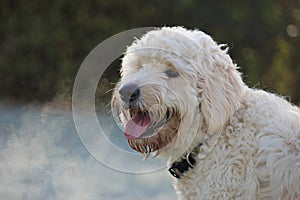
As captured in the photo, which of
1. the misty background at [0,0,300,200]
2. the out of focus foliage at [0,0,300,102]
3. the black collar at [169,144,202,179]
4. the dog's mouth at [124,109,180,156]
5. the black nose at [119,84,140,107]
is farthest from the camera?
the out of focus foliage at [0,0,300,102]

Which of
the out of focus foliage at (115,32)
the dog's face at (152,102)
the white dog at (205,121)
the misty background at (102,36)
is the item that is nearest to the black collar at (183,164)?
the white dog at (205,121)

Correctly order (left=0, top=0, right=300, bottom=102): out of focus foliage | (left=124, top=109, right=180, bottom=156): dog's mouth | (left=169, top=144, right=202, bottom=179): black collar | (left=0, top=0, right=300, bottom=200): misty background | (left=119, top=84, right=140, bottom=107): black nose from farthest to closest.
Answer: (left=0, top=0, right=300, bottom=102): out of focus foliage, (left=0, top=0, right=300, bottom=200): misty background, (left=169, top=144, right=202, bottom=179): black collar, (left=124, top=109, right=180, bottom=156): dog's mouth, (left=119, top=84, right=140, bottom=107): black nose

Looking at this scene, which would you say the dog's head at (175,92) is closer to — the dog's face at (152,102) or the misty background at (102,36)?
the dog's face at (152,102)

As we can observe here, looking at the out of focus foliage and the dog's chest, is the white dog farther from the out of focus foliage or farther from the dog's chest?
the out of focus foliage

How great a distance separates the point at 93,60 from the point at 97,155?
115cm

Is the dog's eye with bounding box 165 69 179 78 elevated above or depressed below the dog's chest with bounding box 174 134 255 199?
above

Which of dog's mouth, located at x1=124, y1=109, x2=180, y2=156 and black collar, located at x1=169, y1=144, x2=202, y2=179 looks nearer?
dog's mouth, located at x1=124, y1=109, x2=180, y2=156

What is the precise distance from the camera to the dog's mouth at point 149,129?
3.64m

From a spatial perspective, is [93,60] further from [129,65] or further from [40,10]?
[40,10]

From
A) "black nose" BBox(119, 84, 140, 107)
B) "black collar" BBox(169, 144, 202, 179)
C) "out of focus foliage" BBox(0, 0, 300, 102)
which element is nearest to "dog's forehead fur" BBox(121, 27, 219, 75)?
"black nose" BBox(119, 84, 140, 107)

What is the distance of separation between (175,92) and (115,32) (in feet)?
16.4

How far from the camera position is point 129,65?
3.81 m

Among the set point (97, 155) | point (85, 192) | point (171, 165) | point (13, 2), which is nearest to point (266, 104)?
point (171, 165)

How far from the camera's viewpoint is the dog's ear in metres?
3.65
